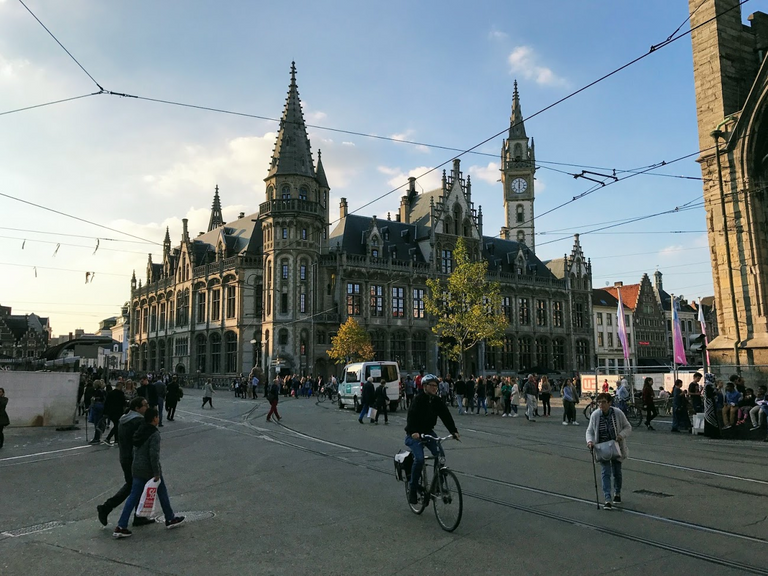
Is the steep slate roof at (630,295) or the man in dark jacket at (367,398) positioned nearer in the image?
the man in dark jacket at (367,398)

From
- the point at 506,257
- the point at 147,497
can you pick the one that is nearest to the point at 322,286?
the point at 506,257

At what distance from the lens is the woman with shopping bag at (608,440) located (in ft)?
26.2

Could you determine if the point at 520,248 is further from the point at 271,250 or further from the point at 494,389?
the point at 494,389

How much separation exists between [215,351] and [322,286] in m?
13.2

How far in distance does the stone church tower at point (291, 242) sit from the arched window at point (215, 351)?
7843 millimetres

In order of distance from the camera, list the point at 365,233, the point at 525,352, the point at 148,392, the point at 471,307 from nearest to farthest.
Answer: the point at 148,392
the point at 471,307
the point at 365,233
the point at 525,352

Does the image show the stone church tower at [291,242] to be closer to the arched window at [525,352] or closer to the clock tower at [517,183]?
the arched window at [525,352]

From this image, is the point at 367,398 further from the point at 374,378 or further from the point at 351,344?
the point at 351,344

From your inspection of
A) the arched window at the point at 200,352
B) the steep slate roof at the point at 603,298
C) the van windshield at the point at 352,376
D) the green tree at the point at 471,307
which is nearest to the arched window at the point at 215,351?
the arched window at the point at 200,352

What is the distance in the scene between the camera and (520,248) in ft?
227

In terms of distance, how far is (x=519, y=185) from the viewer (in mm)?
79375

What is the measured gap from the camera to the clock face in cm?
7921

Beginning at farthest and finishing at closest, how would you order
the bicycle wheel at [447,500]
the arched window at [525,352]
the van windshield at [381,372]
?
the arched window at [525,352] → the van windshield at [381,372] → the bicycle wheel at [447,500]

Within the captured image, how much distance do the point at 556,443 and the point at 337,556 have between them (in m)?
10.5
